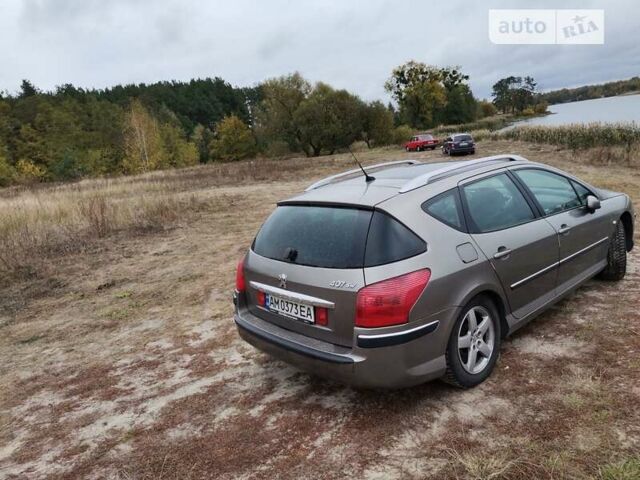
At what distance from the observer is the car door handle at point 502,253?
317 cm

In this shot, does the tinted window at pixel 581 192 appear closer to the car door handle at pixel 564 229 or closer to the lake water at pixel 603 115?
the car door handle at pixel 564 229

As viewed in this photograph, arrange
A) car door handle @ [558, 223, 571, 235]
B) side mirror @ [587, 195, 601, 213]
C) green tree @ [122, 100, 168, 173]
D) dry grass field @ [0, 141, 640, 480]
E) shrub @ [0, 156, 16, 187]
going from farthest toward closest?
green tree @ [122, 100, 168, 173] → shrub @ [0, 156, 16, 187] → side mirror @ [587, 195, 601, 213] → car door handle @ [558, 223, 571, 235] → dry grass field @ [0, 141, 640, 480]

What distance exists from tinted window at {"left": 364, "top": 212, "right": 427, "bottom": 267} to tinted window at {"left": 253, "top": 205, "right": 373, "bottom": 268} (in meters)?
0.05

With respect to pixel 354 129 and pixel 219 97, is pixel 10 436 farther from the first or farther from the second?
pixel 219 97

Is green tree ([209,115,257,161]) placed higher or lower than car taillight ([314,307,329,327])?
higher

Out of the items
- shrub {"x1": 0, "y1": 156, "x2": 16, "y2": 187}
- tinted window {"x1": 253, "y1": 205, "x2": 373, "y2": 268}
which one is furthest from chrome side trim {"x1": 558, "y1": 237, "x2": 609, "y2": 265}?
shrub {"x1": 0, "y1": 156, "x2": 16, "y2": 187}

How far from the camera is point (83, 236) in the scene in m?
10.1

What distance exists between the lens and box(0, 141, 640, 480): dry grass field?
2.47 metres

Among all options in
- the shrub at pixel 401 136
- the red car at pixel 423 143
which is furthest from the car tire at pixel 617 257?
the shrub at pixel 401 136

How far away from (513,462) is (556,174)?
9.75 ft

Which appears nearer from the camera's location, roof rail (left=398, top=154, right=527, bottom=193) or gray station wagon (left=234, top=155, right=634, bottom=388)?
gray station wagon (left=234, top=155, right=634, bottom=388)

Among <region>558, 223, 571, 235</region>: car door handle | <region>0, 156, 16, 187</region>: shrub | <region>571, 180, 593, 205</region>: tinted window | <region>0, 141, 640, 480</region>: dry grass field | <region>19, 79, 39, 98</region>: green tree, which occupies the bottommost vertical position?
<region>0, 141, 640, 480</region>: dry grass field

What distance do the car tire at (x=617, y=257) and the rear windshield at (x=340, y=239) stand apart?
3029 millimetres

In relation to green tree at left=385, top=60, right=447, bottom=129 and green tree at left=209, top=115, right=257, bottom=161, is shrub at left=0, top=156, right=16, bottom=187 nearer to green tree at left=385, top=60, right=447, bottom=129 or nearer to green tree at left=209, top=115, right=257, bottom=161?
green tree at left=209, top=115, right=257, bottom=161
